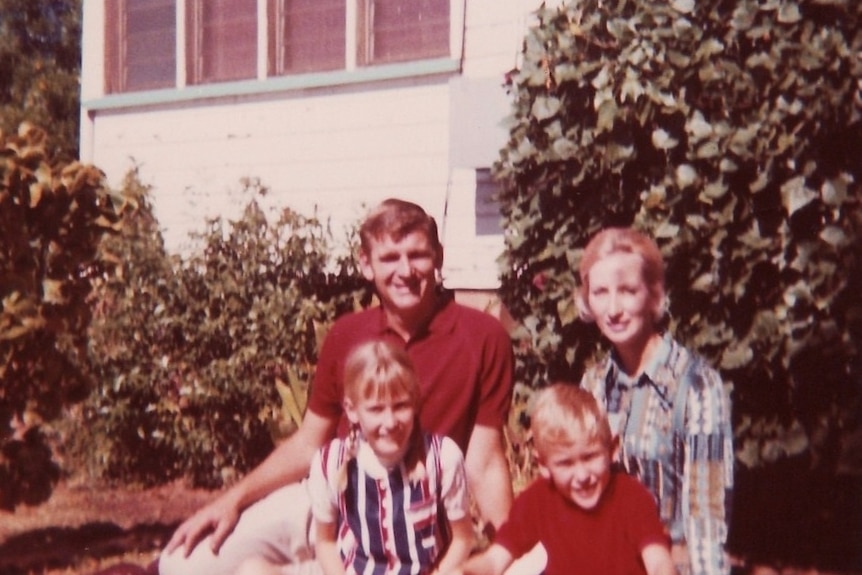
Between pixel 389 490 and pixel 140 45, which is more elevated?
pixel 140 45

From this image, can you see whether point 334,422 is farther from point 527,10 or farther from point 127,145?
point 127,145

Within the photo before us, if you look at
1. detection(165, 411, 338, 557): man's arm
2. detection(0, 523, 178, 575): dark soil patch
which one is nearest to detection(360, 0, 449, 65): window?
detection(0, 523, 178, 575): dark soil patch

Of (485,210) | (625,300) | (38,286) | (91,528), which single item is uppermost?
(485,210)

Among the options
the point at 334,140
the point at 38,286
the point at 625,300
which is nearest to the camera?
the point at 625,300

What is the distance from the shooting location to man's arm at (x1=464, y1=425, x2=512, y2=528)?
10.1 feet

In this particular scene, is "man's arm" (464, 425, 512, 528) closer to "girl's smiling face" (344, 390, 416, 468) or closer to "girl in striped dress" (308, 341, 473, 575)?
"girl in striped dress" (308, 341, 473, 575)

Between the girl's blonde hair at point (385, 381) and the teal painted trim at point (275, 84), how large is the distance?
4300 mm

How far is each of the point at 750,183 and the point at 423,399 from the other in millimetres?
1797

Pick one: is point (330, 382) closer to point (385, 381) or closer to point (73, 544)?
point (385, 381)

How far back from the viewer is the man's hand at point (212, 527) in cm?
298

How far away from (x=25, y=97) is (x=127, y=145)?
11959 millimetres

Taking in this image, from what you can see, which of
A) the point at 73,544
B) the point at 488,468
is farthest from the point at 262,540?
the point at 73,544

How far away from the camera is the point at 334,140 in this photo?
7418mm

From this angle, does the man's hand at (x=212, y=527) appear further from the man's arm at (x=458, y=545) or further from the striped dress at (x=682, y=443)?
the striped dress at (x=682, y=443)
